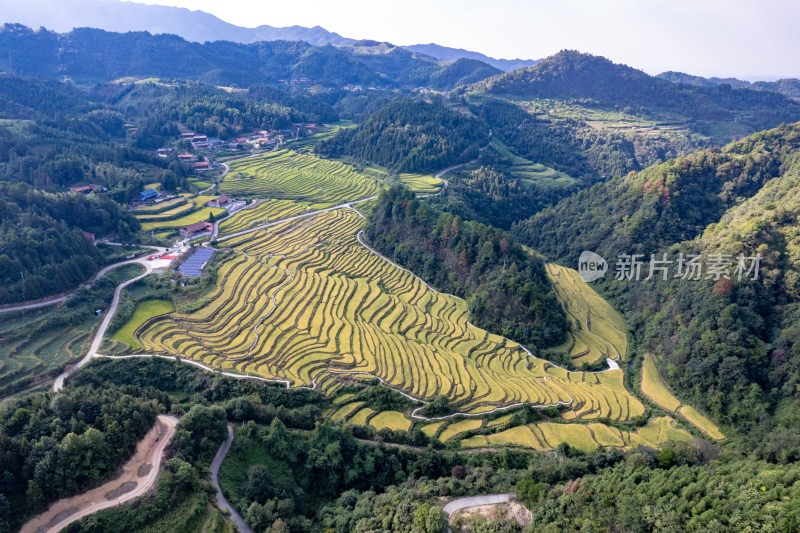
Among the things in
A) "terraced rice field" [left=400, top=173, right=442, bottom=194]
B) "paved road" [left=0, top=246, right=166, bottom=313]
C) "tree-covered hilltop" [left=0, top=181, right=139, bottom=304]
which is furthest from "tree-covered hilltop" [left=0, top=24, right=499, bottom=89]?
"paved road" [left=0, top=246, right=166, bottom=313]

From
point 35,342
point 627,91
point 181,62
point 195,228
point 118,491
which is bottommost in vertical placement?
point 35,342

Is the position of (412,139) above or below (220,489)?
above

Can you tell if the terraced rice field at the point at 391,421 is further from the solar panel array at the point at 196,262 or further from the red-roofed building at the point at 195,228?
the red-roofed building at the point at 195,228

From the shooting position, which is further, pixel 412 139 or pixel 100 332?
pixel 412 139

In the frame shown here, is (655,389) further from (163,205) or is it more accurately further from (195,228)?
(163,205)

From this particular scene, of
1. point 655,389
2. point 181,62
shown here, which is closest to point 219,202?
point 655,389

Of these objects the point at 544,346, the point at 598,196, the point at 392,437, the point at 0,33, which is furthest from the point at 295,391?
the point at 0,33

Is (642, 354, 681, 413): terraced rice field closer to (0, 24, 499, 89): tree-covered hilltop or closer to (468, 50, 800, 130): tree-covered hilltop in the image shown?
(468, 50, 800, 130): tree-covered hilltop
